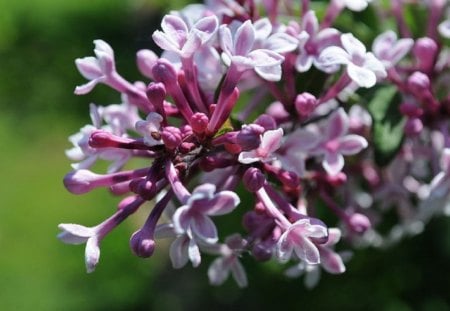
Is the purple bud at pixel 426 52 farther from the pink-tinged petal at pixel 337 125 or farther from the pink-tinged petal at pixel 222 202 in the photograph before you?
the pink-tinged petal at pixel 222 202

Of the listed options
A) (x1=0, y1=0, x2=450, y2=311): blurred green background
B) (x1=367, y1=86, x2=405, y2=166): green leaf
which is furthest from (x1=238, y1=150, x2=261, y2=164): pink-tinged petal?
(x1=0, y1=0, x2=450, y2=311): blurred green background

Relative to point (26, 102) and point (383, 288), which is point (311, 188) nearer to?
point (383, 288)

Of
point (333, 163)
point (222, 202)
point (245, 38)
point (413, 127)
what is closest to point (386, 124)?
point (413, 127)

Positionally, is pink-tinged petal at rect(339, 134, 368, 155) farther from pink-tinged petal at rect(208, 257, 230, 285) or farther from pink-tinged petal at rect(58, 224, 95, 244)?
pink-tinged petal at rect(58, 224, 95, 244)

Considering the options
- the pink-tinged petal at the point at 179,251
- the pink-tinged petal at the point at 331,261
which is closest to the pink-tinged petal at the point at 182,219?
the pink-tinged petal at the point at 179,251

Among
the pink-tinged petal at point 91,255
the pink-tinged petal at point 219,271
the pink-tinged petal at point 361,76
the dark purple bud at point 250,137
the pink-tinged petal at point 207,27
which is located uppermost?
the pink-tinged petal at point 207,27

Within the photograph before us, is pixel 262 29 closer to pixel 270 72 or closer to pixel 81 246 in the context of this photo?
pixel 270 72
